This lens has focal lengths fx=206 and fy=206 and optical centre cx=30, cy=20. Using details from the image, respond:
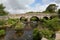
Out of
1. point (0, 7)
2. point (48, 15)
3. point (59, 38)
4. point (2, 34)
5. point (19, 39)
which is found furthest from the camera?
point (0, 7)

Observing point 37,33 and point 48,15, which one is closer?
point 37,33

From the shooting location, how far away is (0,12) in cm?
7300

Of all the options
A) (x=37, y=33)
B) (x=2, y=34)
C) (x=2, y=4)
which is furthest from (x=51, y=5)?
(x=37, y=33)

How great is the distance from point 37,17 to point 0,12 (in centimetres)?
1343

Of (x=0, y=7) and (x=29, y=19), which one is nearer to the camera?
(x=29, y=19)

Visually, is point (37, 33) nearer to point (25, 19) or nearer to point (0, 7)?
point (25, 19)

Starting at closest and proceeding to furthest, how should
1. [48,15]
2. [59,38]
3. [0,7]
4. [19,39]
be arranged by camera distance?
[59,38] → [19,39] → [48,15] → [0,7]

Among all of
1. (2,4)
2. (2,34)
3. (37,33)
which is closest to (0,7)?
(2,4)

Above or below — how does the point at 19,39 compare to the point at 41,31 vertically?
below

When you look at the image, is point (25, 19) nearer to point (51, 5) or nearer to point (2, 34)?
point (51, 5)

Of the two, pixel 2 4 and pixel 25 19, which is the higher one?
pixel 2 4

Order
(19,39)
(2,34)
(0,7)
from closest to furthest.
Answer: (19,39), (2,34), (0,7)

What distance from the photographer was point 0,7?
7575cm

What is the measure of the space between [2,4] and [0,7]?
1.96 m
